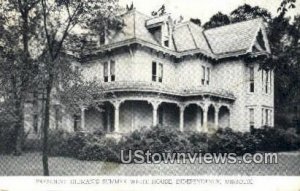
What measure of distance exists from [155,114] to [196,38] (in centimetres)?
466

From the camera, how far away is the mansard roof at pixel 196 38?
15142 mm

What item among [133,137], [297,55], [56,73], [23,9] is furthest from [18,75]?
[297,55]

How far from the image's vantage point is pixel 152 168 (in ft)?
28.7

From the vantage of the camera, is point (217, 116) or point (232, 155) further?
point (217, 116)

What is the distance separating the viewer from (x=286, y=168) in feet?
25.8

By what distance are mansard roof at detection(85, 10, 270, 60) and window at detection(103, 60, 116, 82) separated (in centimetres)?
77

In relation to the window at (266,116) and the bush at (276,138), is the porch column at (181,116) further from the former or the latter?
the bush at (276,138)

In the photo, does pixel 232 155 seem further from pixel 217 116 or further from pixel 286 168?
pixel 217 116

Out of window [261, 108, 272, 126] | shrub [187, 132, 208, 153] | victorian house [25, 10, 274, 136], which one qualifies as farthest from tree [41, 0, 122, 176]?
window [261, 108, 272, 126]

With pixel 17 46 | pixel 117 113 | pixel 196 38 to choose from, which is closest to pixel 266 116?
pixel 196 38

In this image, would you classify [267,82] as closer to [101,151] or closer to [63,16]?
[101,151]

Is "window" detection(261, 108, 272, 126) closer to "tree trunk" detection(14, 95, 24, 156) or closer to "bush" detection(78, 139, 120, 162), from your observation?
"bush" detection(78, 139, 120, 162)
